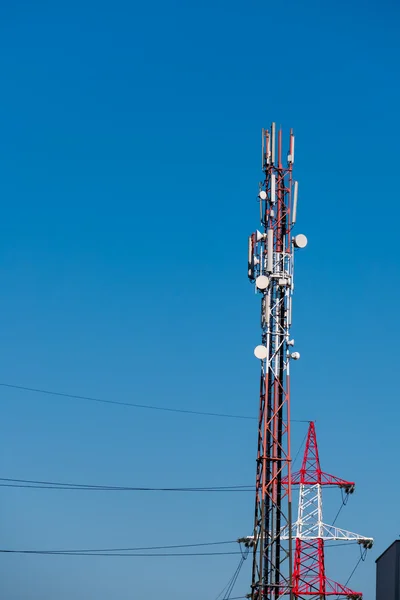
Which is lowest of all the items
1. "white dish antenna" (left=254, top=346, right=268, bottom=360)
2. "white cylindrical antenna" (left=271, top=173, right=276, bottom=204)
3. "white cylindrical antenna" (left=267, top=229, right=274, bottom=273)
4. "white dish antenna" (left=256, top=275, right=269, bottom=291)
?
"white dish antenna" (left=254, top=346, right=268, bottom=360)

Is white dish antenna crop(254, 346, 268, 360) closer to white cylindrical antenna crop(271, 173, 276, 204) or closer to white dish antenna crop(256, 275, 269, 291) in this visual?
white dish antenna crop(256, 275, 269, 291)

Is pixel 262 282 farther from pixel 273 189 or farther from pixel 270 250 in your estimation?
pixel 273 189

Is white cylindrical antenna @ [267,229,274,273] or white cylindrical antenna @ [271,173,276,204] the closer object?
white cylindrical antenna @ [267,229,274,273]

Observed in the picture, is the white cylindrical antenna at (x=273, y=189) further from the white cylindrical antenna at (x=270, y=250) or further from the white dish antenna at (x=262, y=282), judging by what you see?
the white dish antenna at (x=262, y=282)

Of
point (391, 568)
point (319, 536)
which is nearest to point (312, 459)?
point (319, 536)

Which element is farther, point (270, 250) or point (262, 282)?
point (270, 250)

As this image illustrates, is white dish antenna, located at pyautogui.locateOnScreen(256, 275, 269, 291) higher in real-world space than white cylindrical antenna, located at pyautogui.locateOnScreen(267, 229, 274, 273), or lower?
lower

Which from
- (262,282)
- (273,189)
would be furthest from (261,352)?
(273,189)

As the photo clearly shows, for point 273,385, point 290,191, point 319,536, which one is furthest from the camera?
point 319,536

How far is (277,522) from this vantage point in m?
49.9

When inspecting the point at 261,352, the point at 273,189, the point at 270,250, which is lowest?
the point at 261,352

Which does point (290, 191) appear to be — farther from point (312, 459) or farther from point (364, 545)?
point (364, 545)

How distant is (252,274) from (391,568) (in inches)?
611

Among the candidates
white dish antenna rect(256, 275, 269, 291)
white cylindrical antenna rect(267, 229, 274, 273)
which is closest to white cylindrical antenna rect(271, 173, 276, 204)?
white cylindrical antenna rect(267, 229, 274, 273)
